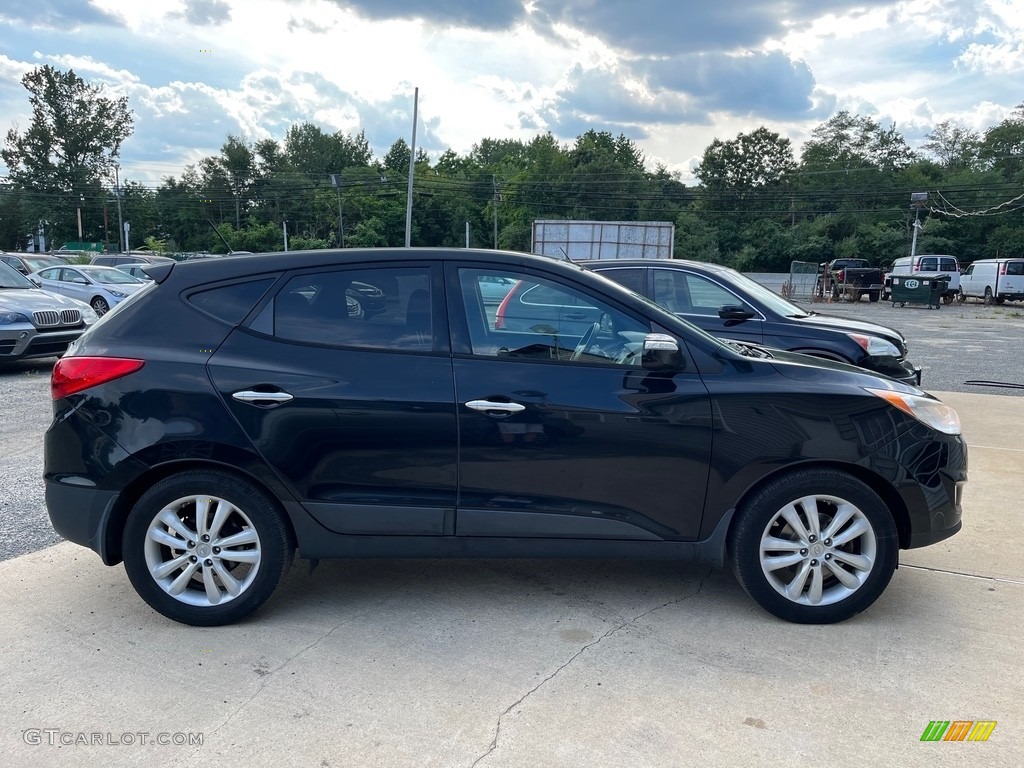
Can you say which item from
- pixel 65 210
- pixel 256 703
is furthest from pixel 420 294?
pixel 65 210

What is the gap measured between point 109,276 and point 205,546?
2004 centimetres

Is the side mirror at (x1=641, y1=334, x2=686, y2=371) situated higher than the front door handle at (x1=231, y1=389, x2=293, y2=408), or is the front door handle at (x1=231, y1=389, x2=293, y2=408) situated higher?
the side mirror at (x1=641, y1=334, x2=686, y2=371)

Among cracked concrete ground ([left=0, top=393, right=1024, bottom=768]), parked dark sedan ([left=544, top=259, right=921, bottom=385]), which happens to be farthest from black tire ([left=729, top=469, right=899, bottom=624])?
parked dark sedan ([left=544, top=259, right=921, bottom=385])

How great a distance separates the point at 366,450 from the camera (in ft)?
11.4

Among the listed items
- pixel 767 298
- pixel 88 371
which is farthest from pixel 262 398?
pixel 767 298

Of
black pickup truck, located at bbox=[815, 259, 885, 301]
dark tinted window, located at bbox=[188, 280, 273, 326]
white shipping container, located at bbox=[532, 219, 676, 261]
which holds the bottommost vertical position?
dark tinted window, located at bbox=[188, 280, 273, 326]

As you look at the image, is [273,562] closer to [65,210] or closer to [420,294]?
[420,294]

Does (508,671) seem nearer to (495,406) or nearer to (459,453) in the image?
(459,453)

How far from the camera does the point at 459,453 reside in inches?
137

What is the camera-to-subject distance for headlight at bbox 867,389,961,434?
3.57 m

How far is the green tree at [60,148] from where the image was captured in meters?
79.0

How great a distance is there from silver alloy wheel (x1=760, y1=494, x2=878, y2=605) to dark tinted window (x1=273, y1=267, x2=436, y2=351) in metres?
1.84

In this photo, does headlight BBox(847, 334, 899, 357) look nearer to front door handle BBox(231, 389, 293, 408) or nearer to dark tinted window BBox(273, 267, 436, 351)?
dark tinted window BBox(273, 267, 436, 351)

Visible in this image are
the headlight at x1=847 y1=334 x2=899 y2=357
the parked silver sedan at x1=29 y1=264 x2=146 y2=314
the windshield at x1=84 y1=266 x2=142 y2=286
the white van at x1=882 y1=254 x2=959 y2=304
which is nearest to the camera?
the headlight at x1=847 y1=334 x2=899 y2=357
